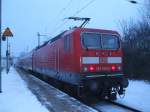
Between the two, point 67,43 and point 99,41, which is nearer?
point 99,41

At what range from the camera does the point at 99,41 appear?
53.5 feet

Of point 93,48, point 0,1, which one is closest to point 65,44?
point 93,48

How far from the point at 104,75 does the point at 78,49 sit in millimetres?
1545

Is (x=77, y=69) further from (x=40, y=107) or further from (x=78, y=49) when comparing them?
(x=40, y=107)

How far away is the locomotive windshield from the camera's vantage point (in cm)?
1597

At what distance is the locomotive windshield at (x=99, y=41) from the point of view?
52.4 ft

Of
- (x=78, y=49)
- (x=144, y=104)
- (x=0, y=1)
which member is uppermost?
(x=0, y=1)

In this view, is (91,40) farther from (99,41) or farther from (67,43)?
(67,43)

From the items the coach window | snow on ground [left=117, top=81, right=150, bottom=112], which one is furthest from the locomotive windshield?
snow on ground [left=117, top=81, right=150, bottom=112]

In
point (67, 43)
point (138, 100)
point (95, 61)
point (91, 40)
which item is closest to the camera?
point (95, 61)

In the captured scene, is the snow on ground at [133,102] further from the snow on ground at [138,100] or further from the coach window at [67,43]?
the coach window at [67,43]

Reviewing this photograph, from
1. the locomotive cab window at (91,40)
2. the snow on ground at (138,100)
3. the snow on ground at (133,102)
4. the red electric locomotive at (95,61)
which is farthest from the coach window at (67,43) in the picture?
the snow on ground at (138,100)

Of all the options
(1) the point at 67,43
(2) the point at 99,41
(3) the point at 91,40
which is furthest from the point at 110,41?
(1) the point at 67,43

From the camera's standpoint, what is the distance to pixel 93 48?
1588 centimetres
